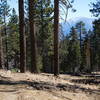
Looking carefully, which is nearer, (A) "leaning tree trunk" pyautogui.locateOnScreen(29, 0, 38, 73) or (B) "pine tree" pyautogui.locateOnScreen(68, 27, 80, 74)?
(A) "leaning tree trunk" pyautogui.locateOnScreen(29, 0, 38, 73)

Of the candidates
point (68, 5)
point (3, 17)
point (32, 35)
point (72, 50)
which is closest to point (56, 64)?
point (32, 35)

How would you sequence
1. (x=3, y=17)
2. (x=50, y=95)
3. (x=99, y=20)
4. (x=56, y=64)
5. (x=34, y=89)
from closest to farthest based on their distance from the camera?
(x=50, y=95)
(x=34, y=89)
(x=56, y=64)
(x=99, y=20)
(x=3, y=17)

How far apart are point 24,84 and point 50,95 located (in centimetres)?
177

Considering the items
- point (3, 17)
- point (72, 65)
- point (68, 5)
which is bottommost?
point (72, 65)

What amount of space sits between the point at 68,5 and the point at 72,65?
57060 mm

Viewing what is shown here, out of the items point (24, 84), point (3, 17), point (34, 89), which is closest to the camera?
point (34, 89)

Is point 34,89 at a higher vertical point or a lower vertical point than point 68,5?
lower

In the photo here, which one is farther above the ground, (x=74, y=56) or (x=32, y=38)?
(x=32, y=38)

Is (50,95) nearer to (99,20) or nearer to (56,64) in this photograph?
(56,64)

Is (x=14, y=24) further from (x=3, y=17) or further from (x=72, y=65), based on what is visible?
(x=72, y=65)

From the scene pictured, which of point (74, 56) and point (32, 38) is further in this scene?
point (74, 56)

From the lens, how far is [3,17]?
59.0 metres

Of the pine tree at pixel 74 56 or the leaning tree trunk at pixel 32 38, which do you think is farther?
the pine tree at pixel 74 56

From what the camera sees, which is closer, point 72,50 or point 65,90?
point 65,90
